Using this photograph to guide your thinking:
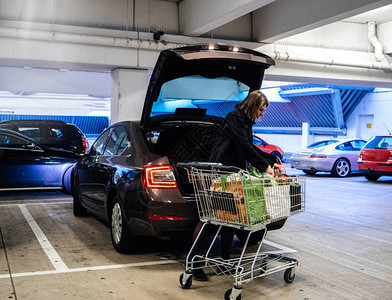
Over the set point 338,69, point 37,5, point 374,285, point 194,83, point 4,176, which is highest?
point 37,5

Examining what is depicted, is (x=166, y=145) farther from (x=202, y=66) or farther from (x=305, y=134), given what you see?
(x=305, y=134)

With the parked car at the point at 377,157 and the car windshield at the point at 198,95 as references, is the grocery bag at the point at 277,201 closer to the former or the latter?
the car windshield at the point at 198,95

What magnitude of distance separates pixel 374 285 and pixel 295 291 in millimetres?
825

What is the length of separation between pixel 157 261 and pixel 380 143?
11.4 metres

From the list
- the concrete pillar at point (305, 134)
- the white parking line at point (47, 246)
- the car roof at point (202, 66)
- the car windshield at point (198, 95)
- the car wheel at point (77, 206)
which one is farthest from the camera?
the concrete pillar at point (305, 134)

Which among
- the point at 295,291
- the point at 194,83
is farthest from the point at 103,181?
the point at 295,291

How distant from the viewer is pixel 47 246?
20.1ft

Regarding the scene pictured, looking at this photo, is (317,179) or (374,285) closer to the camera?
(374,285)

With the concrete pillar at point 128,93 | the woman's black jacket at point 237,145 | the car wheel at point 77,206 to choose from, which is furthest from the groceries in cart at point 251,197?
the concrete pillar at point 128,93

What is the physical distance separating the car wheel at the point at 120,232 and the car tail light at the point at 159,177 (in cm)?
58

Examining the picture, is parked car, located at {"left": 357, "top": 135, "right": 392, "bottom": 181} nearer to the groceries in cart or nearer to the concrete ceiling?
the concrete ceiling

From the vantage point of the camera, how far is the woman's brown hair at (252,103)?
4.99 m

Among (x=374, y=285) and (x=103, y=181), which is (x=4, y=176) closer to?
(x=103, y=181)

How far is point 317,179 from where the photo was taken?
1623 centimetres
